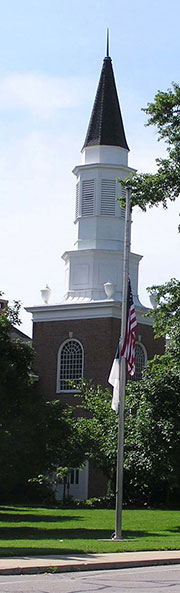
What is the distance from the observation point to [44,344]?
45.6 m

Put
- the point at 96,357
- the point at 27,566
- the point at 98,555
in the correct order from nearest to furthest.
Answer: the point at 27,566 → the point at 98,555 → the point at 96,357

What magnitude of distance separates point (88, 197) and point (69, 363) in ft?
27.1

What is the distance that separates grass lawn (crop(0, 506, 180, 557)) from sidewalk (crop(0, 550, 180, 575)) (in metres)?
0.65

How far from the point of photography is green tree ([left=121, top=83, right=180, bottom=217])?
28812 millimetres

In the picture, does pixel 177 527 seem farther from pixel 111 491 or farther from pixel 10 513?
pixel 111 491

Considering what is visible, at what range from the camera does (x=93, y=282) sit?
45688 mm

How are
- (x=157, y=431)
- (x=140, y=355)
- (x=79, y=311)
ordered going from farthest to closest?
(x=140, y=355)
(x=79, y=311)
(x=157, y=431)

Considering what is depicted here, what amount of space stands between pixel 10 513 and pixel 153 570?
50.9 ft

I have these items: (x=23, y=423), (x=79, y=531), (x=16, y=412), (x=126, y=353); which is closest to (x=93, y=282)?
(x=16, y=412)

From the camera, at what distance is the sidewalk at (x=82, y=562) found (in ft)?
48.2

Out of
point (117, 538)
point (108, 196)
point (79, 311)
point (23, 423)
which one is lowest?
point (117, 538)

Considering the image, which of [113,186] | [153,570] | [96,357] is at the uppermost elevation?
[113,186]

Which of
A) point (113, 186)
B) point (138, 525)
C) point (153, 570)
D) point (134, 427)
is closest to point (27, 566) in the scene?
point (153, 570)

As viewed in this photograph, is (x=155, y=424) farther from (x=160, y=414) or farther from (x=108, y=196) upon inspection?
(x=108, y=196)
